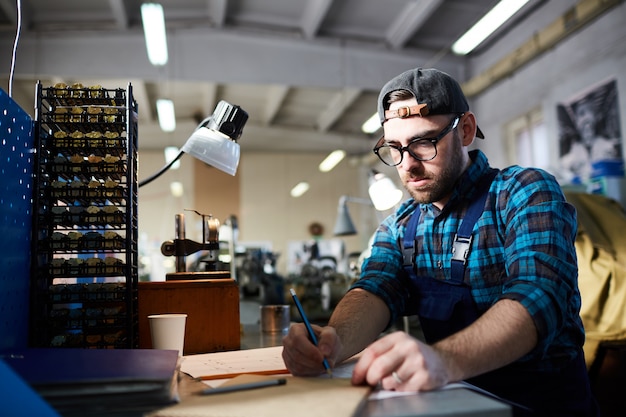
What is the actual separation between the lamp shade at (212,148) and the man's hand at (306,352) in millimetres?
663

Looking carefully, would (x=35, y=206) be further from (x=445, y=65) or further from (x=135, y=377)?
(x=445, y=65)

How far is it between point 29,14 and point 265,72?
10.0 ft

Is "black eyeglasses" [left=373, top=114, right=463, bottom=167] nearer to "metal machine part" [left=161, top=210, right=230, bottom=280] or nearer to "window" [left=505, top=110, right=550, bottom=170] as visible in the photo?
"metal machine part" [left=161, top=210, right=230, bottom=280]

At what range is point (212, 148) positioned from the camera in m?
1.53

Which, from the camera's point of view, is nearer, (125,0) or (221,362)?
(221,362)

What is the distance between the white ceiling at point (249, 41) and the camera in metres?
6.67

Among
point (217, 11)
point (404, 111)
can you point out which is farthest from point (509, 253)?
point (217, 11)

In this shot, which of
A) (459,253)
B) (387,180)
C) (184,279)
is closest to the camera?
(459,253)

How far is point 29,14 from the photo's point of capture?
21.9 ft

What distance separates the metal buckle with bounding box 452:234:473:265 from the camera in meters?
1.33

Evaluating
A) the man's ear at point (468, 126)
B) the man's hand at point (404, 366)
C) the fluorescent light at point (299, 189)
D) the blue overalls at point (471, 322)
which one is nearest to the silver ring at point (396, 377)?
the man's hand at point (404, 366)

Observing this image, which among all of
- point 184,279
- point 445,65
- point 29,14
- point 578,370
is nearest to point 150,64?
point 29,14

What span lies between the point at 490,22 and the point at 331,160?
6566 mm

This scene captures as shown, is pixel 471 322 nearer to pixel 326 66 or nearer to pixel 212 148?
pixel 212 148
